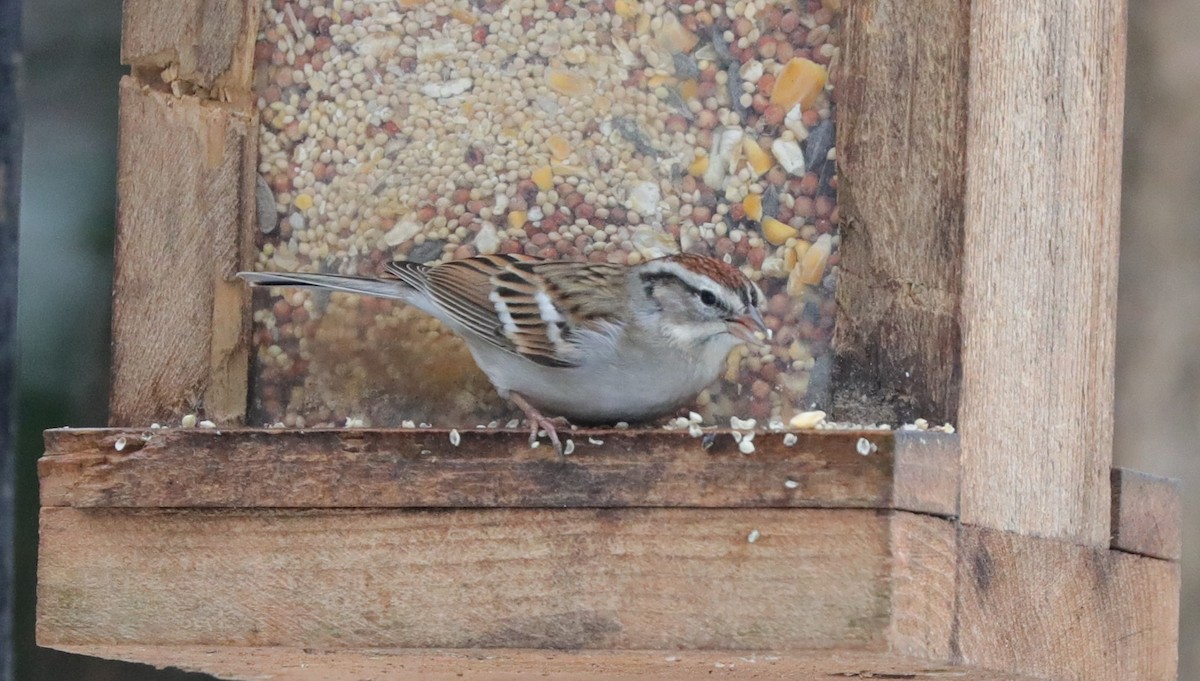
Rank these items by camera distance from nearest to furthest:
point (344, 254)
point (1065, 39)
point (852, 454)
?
point (852, 454)
point (1065, 39)
point (344, 254)

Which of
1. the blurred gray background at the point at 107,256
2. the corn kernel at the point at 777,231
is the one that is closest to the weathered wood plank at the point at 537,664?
the corn kernel at the point at 777,231

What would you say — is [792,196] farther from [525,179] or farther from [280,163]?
[280,163]

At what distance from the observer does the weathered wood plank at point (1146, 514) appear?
3479 mm

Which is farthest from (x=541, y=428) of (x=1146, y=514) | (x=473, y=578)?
(x=1146, y=514)

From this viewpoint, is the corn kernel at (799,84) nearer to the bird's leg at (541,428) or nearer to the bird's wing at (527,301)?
the bird's wing at (527,301)

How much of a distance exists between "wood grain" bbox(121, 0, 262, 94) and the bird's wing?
55cm

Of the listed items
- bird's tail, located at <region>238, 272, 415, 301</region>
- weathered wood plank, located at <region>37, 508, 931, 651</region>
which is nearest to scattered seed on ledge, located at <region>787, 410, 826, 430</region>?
weathered wood plank, located at <region>37, 508, 931, 651</region>

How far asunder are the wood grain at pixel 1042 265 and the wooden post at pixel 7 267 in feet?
4.71

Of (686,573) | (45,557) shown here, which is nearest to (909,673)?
(686,573)

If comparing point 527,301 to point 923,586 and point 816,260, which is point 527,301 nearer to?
point 816,260

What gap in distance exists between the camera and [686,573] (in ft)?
9.46

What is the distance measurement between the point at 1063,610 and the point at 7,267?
5.94ft

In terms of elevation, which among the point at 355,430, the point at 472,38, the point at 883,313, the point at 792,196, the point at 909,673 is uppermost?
the point at 472,38

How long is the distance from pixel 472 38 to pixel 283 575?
3.65 ft
